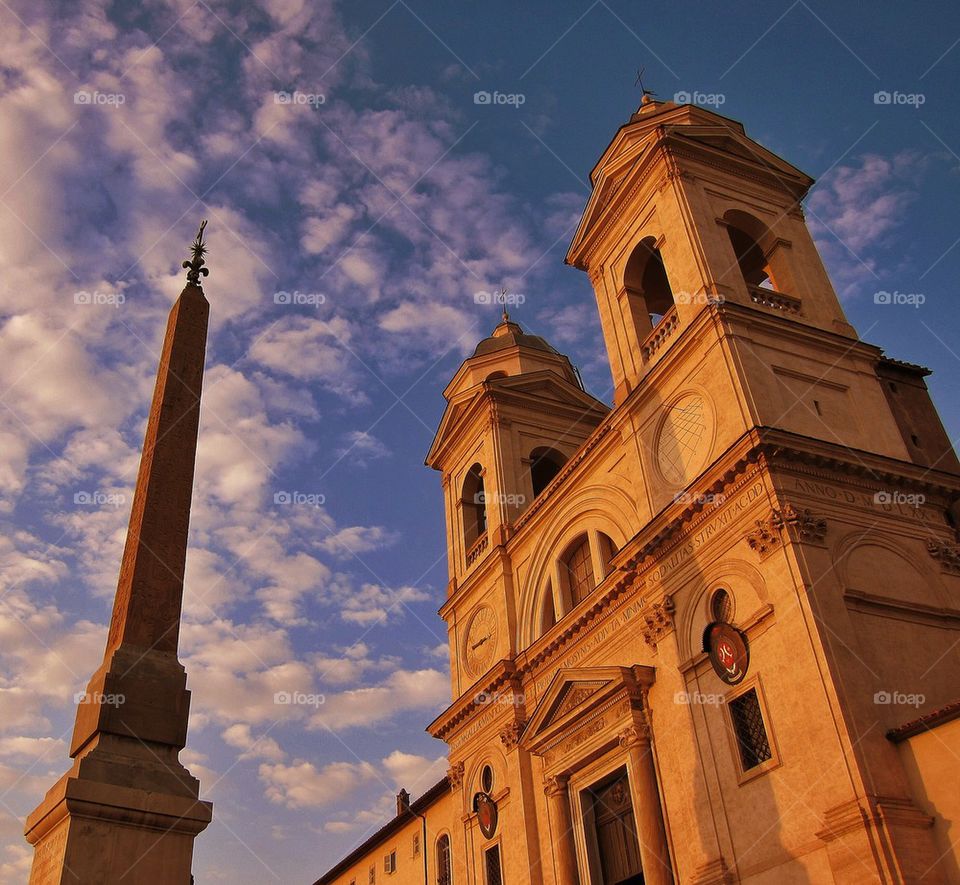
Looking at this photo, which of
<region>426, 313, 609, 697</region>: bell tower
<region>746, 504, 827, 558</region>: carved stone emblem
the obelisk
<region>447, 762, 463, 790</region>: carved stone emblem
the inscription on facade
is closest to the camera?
the obelisk

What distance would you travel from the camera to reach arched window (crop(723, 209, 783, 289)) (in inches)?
834

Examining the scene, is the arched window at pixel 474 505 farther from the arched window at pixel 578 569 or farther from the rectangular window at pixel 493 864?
the rectangular window at pixel 493 864

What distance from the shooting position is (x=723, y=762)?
15.0 m

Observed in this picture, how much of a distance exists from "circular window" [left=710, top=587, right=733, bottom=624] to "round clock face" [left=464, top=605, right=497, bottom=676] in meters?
8.59

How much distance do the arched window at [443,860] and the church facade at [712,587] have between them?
5.29 metres

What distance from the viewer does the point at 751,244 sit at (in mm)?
21984

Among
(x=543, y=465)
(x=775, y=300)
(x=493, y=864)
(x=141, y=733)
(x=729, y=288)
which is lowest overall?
(x=141, y=733)

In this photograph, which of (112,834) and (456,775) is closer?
(112,834)

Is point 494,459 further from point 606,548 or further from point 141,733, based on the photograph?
point 141,733

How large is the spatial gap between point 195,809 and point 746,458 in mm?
10582

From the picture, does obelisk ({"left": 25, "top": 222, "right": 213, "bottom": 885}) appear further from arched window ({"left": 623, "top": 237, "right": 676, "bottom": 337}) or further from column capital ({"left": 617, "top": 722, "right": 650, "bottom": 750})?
arched window ({"left": 623, "top": 237, "right": 676, "bottom": 337})

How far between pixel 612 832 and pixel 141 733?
477 inches

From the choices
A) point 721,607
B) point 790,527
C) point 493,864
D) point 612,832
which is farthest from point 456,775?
point 790,527

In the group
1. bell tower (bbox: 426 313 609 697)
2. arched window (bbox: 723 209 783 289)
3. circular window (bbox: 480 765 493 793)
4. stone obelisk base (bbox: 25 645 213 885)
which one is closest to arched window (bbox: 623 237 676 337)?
arched window (bbox: 723 209 783 289)
